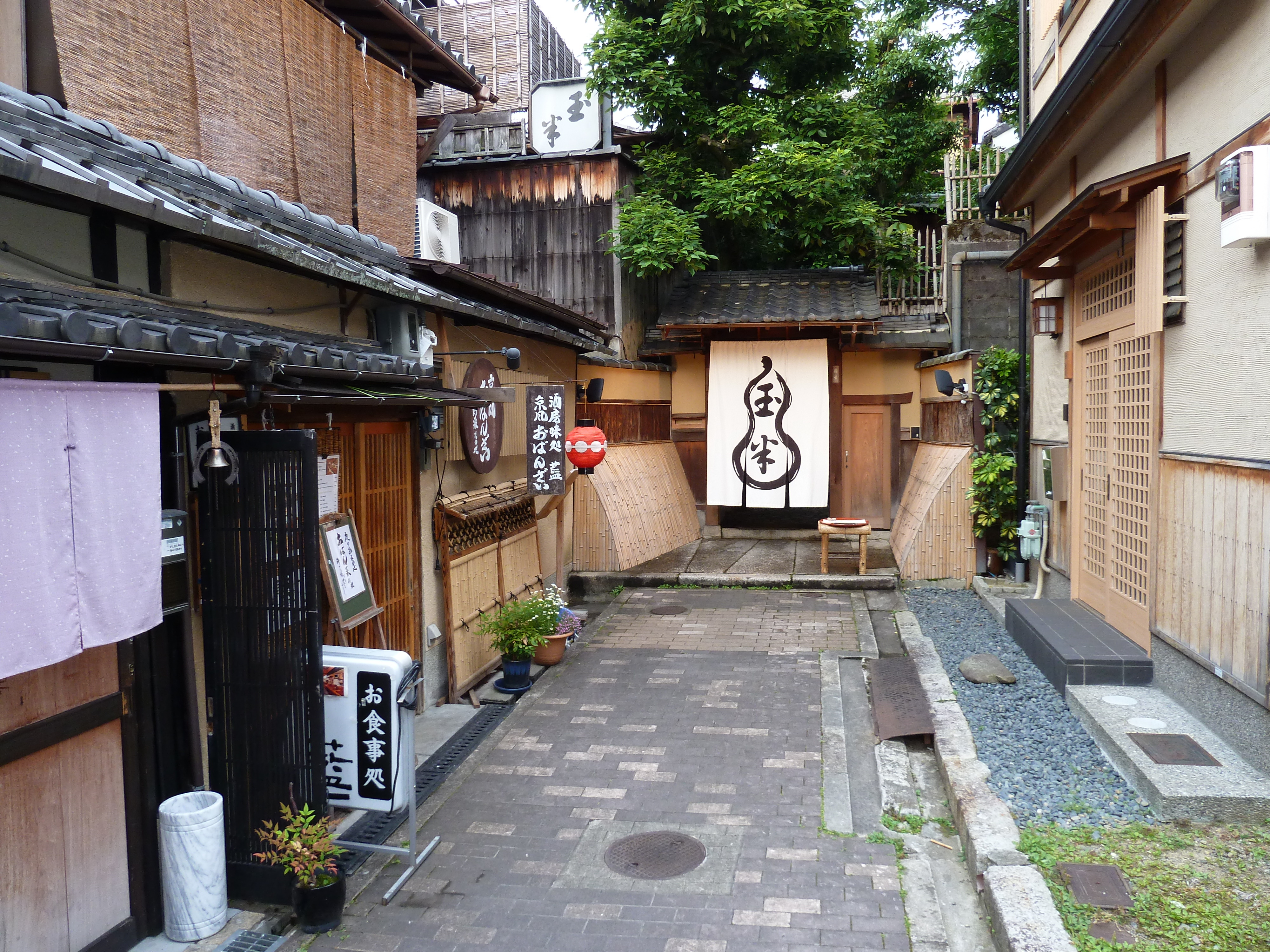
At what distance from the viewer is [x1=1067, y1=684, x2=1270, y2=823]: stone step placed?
5.71 metres

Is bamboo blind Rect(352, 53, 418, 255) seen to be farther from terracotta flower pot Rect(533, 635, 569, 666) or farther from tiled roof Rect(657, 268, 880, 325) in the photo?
tiled roof Rect(657, 268, 880, 325)

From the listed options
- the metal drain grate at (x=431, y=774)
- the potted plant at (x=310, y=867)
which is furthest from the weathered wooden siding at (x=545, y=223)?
the potted plant at (x=310, y=867)

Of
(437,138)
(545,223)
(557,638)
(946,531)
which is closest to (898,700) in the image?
(557,638)

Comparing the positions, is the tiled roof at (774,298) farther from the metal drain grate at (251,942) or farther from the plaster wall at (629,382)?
the metal drain grate at (251,942)

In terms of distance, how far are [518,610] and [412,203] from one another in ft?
17.3

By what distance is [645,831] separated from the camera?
21.7ft

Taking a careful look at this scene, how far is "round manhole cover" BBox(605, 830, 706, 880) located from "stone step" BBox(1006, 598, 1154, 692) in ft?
14.1

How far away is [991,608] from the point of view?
1216 cm

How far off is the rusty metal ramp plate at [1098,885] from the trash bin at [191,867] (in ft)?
16.8

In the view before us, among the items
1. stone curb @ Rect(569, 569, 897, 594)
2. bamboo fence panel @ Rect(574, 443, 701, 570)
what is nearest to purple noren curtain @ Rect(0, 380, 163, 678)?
stone curb @ Rect(569, 569, 897, 594)

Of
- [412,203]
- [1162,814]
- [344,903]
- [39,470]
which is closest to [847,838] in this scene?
[1162,814]

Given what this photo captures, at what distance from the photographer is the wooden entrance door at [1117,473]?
8453mm

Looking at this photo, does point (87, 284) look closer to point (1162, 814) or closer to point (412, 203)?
point (412, 203)

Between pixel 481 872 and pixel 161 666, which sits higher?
pixel 161 666
